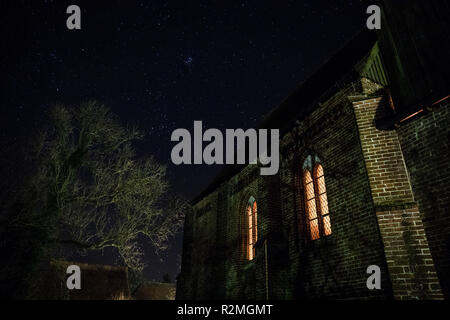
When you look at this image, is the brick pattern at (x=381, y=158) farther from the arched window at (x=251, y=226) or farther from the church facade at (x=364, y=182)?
the arched window at (x=251, y=226)

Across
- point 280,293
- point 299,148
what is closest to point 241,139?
point 299,148

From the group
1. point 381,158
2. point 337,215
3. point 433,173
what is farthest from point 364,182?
point 433,173

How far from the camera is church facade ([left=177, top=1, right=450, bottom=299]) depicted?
547 centimetres

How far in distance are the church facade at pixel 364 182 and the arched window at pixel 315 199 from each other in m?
0.03

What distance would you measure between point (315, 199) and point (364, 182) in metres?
1.88

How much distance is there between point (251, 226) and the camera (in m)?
11.6

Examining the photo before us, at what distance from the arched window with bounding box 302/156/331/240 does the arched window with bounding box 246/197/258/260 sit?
328 centimetres

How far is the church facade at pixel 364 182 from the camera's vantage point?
17.9 ft

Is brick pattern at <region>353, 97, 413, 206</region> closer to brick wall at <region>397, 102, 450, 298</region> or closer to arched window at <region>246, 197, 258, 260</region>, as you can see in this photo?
brick wall at <region>397, 102, 450, 298</region>

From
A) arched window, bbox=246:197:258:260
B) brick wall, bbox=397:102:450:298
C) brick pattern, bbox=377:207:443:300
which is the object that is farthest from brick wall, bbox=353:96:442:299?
arched window, bbox=246:197:258:260

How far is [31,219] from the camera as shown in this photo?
9.49m

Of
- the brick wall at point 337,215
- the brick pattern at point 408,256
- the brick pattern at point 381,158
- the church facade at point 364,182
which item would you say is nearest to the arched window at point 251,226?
the church facade at point 364,182

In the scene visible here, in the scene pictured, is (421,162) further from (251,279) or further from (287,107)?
(251,279)

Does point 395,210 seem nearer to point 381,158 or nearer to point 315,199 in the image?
point 381,158
